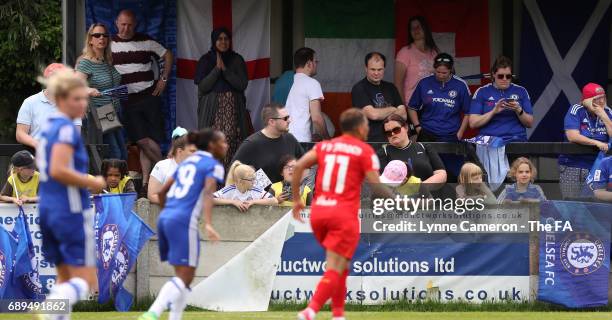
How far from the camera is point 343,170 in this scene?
10.5m

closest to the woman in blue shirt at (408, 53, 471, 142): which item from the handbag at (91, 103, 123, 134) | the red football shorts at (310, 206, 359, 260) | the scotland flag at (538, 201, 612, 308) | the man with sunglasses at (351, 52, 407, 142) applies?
the man with sunglasses at (351, 52, 407, 142)

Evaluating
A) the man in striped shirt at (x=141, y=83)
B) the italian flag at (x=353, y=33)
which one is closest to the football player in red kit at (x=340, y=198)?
the man in striped shirt at (x=141, y=83)

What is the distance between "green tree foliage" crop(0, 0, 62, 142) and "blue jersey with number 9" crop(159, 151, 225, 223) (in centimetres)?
1458

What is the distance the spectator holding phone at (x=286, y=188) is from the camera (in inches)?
529

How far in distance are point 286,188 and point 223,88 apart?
2283 mm

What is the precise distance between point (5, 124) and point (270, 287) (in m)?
13.8

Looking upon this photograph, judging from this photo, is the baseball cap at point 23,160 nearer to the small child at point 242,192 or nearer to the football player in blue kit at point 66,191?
the small child at point 242,192

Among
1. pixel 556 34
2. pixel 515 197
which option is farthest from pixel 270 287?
pixel 556 34

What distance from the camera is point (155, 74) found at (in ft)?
52.4

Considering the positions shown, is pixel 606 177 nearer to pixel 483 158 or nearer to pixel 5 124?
pixel 483 158

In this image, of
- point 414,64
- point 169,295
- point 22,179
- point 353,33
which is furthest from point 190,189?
point 353,33

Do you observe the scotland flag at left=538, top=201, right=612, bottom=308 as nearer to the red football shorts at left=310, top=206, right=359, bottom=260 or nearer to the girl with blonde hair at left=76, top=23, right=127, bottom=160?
the red football shorts at left=310, top=206, right=359, bottom=260

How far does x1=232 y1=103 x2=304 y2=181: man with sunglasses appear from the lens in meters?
13.8

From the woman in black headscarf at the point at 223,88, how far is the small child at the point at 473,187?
3140 mm
